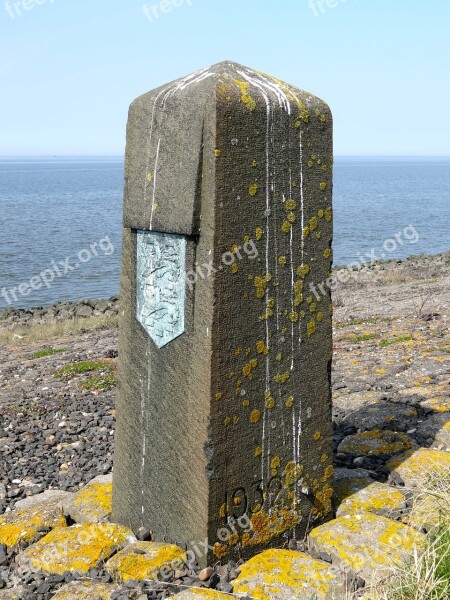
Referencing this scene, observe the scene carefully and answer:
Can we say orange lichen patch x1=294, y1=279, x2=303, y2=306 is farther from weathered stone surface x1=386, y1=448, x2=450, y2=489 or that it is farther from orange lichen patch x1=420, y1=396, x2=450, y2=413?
orange lichen patch x1=420, y1=396, x2=450, y2=413

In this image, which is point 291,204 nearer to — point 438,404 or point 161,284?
point 161,284

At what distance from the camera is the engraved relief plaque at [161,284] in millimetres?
4195

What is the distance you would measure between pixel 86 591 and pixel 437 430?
139 inches

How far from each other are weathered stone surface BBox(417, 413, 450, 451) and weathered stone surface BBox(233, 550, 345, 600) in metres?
2.24

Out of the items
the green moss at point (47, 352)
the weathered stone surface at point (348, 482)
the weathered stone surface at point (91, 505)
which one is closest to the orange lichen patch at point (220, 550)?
the weathered stone surface at point (348, 482)

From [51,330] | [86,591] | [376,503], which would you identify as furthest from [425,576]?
[51,330]

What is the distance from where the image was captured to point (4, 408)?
878cm

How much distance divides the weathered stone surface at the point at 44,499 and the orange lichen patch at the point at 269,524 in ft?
5.16

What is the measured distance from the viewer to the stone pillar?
13.0 feet

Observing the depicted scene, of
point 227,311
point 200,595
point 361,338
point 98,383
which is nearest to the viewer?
point 200,595

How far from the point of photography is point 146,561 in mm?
4168

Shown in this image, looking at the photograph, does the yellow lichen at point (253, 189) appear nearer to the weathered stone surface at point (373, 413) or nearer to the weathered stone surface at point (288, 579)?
the weathered stone surface at point (288, 579)

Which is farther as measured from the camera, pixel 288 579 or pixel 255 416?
pixel 255 416

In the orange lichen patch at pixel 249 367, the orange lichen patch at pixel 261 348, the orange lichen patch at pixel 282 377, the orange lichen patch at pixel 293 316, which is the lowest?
the orange lichen patch at pixel 282 377
